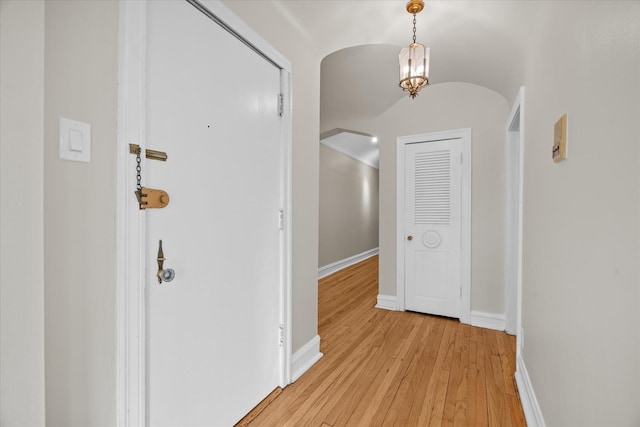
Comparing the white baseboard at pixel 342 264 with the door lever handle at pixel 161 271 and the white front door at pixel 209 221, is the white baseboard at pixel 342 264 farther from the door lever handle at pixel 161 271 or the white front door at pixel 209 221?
the door lever handle at pixel 161 271

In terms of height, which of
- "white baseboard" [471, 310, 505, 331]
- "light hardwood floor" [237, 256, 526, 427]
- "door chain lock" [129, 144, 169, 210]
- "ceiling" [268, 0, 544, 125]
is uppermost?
"ceiling" [268, 0, 544, 125]

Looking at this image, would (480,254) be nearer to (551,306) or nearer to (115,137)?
(551,306)

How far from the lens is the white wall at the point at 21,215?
680 mm

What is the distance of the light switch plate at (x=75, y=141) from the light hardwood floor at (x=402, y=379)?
4.88ft

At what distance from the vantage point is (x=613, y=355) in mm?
757

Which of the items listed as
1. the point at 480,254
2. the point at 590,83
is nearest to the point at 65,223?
the point at 590,83

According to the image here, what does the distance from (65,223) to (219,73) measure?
0.92m

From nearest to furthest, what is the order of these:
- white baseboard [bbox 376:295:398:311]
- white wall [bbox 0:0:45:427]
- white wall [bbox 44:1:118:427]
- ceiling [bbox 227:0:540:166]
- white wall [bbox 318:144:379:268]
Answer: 1. white wall [bbox 0:0:45:427]
2. white wall [bbox 44:1:118:427]
3. ceiling [bbox 227:0:540:166]
4. white baseboard [bbox 376:295:398:311]
5. white wall [bbox 318:144:379:268]

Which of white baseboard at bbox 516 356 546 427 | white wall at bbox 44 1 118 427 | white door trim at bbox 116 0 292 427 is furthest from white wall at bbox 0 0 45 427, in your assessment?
white baseboard at bbox 516 356 546 427

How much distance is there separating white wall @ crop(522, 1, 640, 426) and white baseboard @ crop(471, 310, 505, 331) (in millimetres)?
1431

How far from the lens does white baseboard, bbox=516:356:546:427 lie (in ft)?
4.74

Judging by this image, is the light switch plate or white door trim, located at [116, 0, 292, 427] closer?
the light switch plate

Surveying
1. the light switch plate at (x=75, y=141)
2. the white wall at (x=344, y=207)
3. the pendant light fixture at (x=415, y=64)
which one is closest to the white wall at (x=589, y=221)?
the pendant light fixture at (x=415, y=64)

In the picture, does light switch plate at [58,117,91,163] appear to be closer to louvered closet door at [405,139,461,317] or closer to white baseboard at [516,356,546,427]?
white baseboard at [516,356,546,427]
